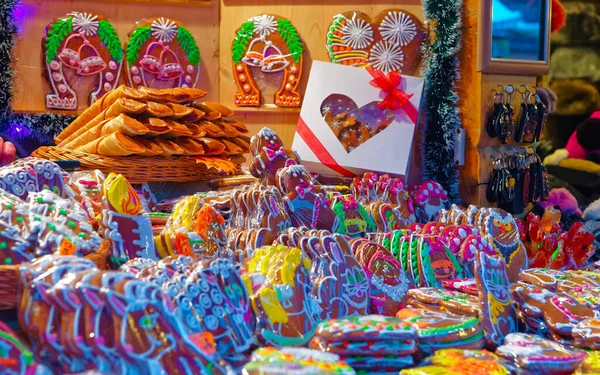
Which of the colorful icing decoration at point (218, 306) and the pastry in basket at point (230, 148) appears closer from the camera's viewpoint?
the colorful icing decoration at point (218, 306)

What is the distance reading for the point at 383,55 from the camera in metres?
3.17

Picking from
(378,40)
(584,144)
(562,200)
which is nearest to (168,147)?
(378,40)

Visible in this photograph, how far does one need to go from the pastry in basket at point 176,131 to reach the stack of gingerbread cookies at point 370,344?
1584 millimetres

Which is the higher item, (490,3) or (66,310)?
(490,3)

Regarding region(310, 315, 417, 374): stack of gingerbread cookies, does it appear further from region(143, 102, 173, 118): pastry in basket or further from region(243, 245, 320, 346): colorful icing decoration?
region(143, 102, 173, 118): pastry in basket

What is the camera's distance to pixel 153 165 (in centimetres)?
254

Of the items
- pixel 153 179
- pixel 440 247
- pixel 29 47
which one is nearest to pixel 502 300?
pixel 440 247

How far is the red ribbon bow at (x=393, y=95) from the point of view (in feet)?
9.55

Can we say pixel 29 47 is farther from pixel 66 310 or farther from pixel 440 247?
pixel 66 310

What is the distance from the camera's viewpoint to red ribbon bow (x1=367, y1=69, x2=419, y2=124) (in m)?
2.91

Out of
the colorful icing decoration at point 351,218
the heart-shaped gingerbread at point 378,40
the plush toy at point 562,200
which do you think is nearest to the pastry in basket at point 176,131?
the colorful icing decoration at point 351,218

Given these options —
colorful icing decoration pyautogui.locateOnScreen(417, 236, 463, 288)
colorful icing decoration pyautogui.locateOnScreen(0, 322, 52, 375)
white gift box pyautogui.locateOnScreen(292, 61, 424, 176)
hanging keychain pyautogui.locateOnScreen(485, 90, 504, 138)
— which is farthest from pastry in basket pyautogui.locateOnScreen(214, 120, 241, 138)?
colorful icing decoration pyautogui.locateOnScreen(0, 322, 52, 375)

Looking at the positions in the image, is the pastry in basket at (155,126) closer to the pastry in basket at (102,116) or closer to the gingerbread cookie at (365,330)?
the pastry in basket at (102,116)

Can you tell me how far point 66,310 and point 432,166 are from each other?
2.29 meters
